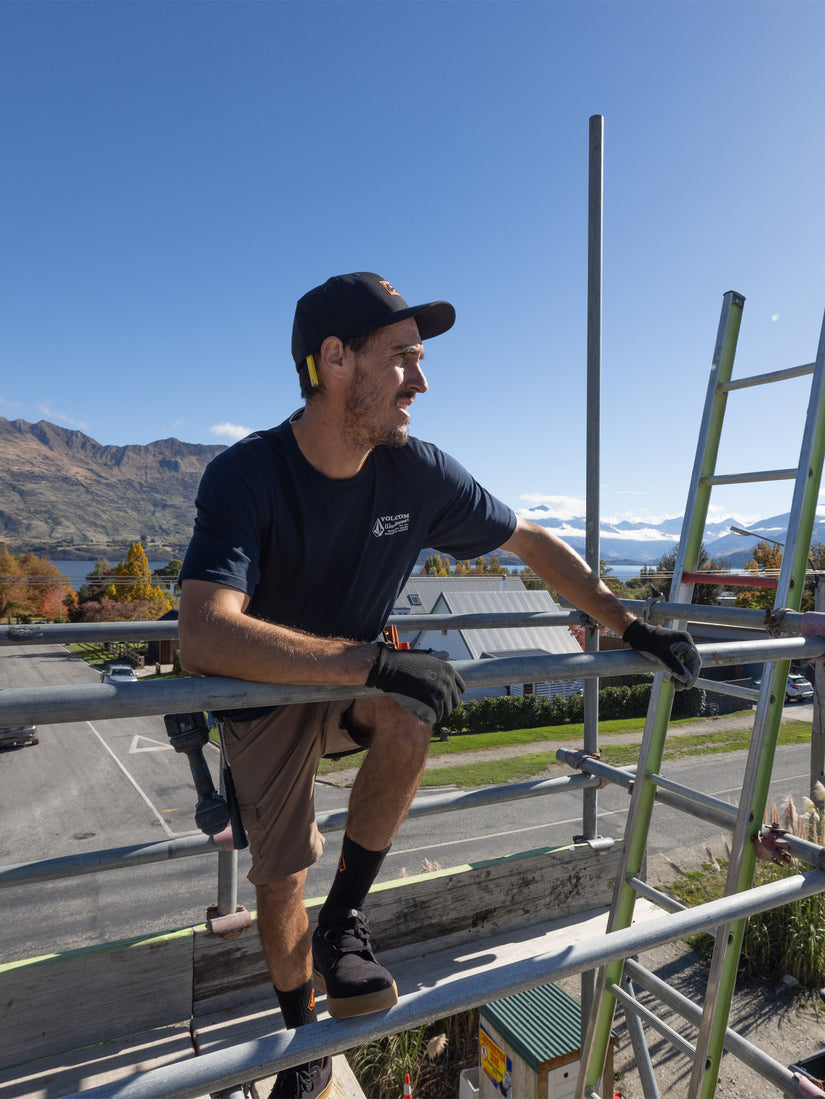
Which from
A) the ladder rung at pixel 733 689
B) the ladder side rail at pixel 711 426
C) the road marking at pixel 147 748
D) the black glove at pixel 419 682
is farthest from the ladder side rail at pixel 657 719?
the road marking at pixel 147 748

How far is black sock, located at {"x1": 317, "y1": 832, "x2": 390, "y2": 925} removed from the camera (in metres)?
1.84

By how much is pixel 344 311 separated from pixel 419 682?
1.29m

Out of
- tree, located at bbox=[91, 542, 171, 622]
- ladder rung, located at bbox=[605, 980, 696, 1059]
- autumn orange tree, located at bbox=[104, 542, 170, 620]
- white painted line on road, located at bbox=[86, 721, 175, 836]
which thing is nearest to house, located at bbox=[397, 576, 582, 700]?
white painted line on road, located at bbox=[86, 721, 175, 836]

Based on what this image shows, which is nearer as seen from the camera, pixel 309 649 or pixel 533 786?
pixel 309 649

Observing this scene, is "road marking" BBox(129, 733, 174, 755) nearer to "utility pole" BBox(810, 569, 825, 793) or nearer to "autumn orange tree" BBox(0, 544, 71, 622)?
"utility pole" BBox(810, 569, 825, 793)

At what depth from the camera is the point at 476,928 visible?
10.4 feet

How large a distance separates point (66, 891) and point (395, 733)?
1459cm

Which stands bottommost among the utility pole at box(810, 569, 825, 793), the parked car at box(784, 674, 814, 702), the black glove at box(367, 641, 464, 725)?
the parked car at box(784, 674, 814, 702)

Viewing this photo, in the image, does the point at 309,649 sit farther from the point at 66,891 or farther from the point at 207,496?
the point at 66,891

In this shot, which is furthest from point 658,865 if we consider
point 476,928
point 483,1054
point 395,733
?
point 395,733

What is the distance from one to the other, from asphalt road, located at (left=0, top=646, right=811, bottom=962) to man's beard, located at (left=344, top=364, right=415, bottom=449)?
8.60m

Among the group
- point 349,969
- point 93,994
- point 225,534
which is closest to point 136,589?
point 93,994

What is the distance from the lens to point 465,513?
2.57m

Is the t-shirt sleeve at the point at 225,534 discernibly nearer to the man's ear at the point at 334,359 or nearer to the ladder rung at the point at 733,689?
the man's ear at the point at 334,359
